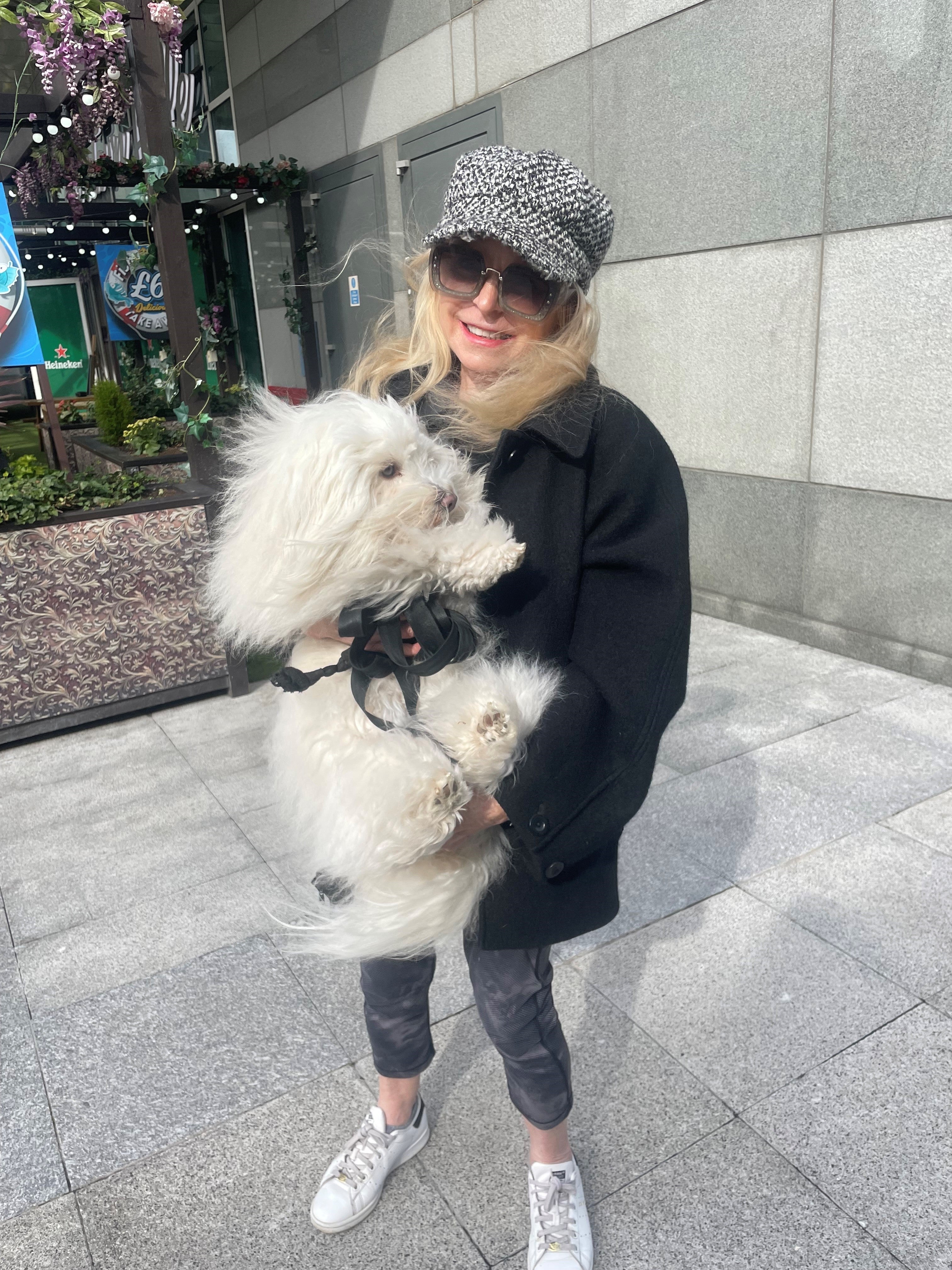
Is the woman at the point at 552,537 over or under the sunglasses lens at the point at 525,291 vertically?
under

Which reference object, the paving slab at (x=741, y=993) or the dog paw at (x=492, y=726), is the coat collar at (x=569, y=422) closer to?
the dog paw at (x=492, y=726)

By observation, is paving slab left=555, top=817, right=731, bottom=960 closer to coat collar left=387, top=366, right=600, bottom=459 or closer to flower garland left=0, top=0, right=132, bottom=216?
coat collar left=387, top=366, right=600, bottom=459

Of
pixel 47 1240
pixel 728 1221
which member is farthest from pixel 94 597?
pixel 728 1221

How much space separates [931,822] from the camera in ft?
11.7

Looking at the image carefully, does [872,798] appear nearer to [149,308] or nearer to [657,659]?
[657,659]

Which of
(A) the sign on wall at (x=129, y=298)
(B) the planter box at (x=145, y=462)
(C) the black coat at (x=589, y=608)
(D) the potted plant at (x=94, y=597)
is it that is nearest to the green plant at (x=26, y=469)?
(D) the potted plant at (x=94, y=597)

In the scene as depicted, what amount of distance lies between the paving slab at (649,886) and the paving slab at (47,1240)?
1.55 m

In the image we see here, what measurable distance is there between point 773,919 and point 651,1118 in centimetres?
99

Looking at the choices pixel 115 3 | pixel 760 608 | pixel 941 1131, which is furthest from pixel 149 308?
pixel 941 1131

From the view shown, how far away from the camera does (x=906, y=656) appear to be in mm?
5008

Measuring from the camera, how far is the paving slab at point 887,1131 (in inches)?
79.6

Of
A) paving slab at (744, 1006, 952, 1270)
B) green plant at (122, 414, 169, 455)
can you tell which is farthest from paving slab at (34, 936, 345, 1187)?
green plant at (122, 414, 169, 455)

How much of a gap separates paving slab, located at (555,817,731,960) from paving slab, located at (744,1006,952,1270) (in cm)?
78

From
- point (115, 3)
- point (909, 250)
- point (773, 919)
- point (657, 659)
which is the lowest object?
point (773, 919)
